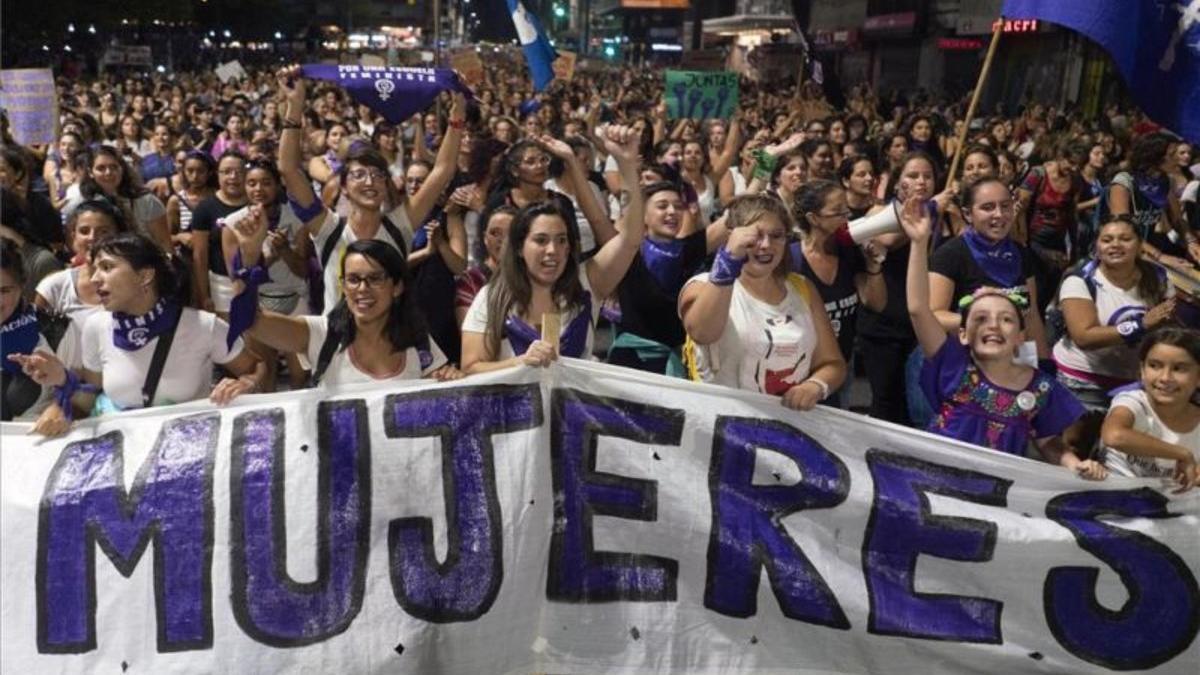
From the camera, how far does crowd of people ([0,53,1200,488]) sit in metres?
3.57

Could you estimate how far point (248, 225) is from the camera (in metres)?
3.50

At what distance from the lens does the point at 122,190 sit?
648cm

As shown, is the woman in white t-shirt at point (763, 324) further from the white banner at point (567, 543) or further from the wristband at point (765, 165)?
the wristband at point (765, 165)

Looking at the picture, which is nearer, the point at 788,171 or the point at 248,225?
the point at 248,225

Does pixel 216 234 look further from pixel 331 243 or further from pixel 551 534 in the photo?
pixel 551 534

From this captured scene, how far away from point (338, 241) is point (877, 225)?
8.16 ft

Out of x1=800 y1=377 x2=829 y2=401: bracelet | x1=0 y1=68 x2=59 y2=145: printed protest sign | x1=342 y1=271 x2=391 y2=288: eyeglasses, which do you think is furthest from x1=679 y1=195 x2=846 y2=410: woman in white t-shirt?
x1=0 y1=68 x2=59 y2=145: printed protest sign

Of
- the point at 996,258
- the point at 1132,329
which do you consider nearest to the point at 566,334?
the point at 996,258

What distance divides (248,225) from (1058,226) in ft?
21.6

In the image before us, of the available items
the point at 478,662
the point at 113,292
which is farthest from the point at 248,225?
the point at 478,662

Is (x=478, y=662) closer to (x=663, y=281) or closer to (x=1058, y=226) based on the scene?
(x=663, y=281)

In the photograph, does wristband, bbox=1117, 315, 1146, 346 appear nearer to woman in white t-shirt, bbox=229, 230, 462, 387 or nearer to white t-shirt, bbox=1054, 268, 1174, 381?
white t-shirt, bbox=1054, 268, 1174, 381

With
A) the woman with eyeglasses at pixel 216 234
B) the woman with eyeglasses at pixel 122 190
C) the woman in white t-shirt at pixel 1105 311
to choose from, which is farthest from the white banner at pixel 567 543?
the woman with eyeglasses at pixel 122 190

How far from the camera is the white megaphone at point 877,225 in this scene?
13.9ft
